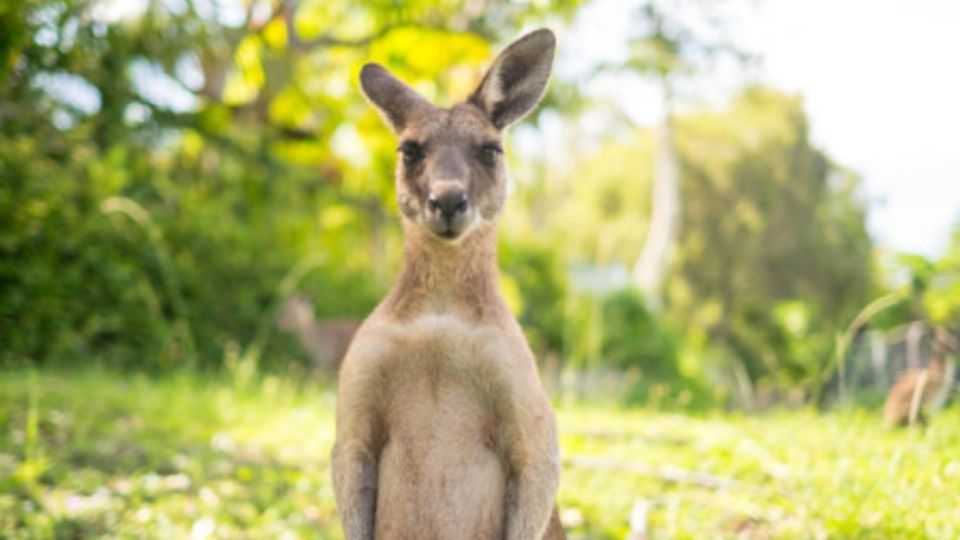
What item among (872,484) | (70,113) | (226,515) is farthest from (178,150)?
(872,484)

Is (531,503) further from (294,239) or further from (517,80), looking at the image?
(294,239)

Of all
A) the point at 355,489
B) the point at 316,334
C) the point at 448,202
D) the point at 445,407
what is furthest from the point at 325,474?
the point at 316,334

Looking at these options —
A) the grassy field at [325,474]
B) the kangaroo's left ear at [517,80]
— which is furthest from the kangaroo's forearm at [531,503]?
the grassy field at [325,474]

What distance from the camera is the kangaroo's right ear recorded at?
279cm

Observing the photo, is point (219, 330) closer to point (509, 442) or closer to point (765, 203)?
point (509, 442)

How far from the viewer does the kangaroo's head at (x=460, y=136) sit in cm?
246

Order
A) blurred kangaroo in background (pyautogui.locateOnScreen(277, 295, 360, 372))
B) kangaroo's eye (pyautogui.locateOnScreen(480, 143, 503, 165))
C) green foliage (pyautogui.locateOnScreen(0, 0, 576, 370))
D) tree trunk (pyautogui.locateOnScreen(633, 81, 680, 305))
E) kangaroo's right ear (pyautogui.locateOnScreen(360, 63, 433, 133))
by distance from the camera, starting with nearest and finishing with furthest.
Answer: kangaroo's eye (pyautogui.locateOnScreen(480, 143, 503, 165))
kangaroo's right ear (pyautogui.locateOnScreen(360, 63, 433, 133))
green foliage (pyautogui.locateOnScreen(0, 0, 576, 370))
blurred kangaroo in background (pyautogui.locateOnScreen(277, 295, 360, 372))
tree trunk (pyautogui.locateOnScreen(633, 81, 680, 305))

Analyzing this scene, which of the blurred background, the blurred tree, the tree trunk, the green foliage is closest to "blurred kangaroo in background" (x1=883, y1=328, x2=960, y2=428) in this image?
the blurred background

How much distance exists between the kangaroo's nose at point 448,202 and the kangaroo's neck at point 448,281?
0.38ft

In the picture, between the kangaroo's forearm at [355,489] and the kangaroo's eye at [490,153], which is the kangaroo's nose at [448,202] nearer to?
the kangaroo's eye at [490,153]

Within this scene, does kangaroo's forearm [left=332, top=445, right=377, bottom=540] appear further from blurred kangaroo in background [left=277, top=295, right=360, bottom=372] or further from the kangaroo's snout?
blurred kangaroo in background [left=277, top=295, right=360, bottom=372]

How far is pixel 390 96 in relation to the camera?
9.18 feet

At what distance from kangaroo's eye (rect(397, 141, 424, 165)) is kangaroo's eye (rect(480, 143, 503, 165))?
7.5 inches

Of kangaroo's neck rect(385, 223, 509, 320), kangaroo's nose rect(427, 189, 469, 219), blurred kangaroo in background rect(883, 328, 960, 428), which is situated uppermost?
kangaroo's nose rect(427, 189, 469, 219)
